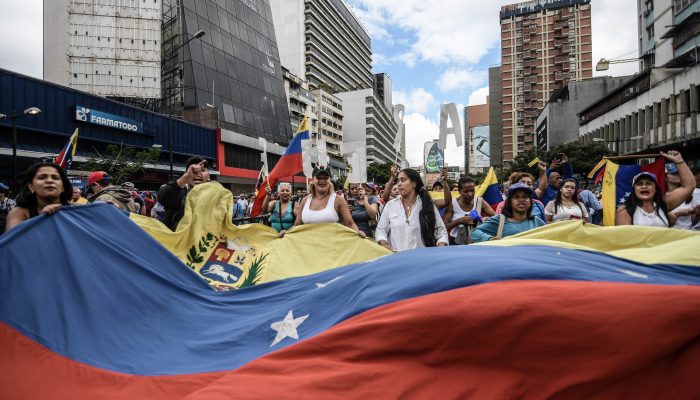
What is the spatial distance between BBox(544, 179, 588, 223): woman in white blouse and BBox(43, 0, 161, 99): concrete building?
3953 cm

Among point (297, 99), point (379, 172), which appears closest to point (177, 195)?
point (297, 99)

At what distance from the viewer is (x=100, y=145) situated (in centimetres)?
3048

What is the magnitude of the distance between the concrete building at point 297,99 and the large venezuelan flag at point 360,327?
210ft

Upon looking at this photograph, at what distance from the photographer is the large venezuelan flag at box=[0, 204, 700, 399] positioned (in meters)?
1.61

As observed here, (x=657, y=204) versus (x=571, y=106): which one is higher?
(x=571, y=106)

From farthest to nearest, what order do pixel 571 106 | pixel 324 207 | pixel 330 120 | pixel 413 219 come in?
pixel 330 120, pixel 571 106, pixel 324 207, pixel 413 219

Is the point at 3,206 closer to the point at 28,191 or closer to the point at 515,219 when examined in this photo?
the point at 28,191

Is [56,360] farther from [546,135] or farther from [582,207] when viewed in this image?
[546,135]

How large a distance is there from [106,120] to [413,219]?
3233 centimetres

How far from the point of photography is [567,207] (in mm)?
5949

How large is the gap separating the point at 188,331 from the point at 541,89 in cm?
14253

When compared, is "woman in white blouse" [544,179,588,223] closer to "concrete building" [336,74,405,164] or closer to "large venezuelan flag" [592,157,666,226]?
"large venezuelan flag" [592,157,666,226]

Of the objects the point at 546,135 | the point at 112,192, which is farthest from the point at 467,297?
the point at 546,135

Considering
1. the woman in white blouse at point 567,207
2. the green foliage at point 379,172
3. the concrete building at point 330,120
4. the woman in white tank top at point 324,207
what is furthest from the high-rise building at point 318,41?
the woman in white blouse at point 567,207
